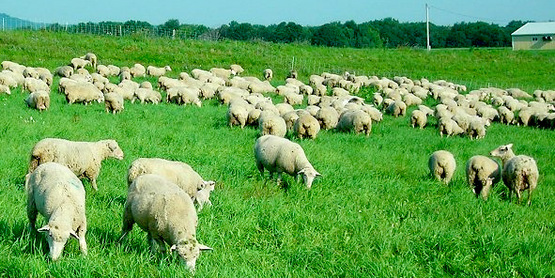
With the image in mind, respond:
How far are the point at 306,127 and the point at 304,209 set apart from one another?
23.0ft

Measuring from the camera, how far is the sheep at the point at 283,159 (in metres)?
10.5

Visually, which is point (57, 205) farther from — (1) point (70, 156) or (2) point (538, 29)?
(2) point (538, 29)

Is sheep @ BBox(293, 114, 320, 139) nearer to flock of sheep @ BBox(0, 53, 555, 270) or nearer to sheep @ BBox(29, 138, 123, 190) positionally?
flock of sheep @ BBox(0, 53, 555, 270)

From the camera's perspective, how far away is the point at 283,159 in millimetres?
10938

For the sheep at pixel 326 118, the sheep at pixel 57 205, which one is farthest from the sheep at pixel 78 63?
the sheep at pixel 57 205

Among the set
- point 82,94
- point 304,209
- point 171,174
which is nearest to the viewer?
point 171,174

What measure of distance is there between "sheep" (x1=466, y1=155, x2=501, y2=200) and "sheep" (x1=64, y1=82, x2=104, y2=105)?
558 inches

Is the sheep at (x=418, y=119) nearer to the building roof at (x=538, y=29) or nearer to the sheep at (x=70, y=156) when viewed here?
the sheep at (x=70, y=156)

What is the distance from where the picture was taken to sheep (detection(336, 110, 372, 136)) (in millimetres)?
17844

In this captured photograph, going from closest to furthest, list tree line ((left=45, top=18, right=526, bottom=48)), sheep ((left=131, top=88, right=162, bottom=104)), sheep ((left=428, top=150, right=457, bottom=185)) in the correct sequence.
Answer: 1. sheep ((left=428, top=150, right=457, bottom=185))
2. sheep ((left=131, top=88, right=162, bottom=104))
3. tree line ((left=45, top=18, right=526, bottom=48))

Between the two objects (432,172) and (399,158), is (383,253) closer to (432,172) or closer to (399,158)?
(432,172)

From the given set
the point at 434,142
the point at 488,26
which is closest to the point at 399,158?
the point at 434,142

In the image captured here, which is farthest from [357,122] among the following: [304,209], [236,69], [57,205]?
[236,69]

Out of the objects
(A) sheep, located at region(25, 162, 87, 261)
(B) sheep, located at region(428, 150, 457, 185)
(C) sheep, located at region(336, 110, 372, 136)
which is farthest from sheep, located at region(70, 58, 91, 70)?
(A) sheep, located at region(25, 162, 87, 261)
